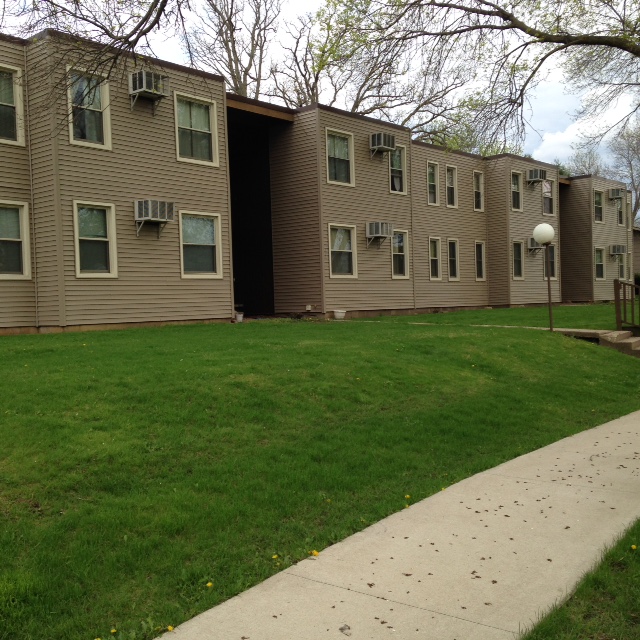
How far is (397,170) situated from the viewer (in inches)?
926

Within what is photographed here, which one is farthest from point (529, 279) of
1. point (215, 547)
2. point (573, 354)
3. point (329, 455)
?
point (215, 547)

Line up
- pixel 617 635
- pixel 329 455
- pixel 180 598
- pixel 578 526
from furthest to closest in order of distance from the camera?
1. pixel 329 455
2. pixel 578 526
3. pixel 180 598
4. pixel 617 635

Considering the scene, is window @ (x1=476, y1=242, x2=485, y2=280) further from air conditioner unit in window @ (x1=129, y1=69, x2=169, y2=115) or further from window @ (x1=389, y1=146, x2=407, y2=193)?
air conditioner unit in window @ (x1=129, y1=69, x2=169, y2=115)

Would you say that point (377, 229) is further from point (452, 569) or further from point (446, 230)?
point (452, 569)

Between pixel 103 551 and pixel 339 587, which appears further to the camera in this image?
pixel 103 551

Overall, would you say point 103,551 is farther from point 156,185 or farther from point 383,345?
point 156,185

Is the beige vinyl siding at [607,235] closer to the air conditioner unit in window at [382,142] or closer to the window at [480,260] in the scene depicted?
the window at [480,260]

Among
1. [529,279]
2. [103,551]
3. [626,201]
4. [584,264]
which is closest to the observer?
[103,551]

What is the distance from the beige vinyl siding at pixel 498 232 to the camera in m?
28.2

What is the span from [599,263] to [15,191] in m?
27.9

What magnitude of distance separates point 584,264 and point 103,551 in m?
33.0

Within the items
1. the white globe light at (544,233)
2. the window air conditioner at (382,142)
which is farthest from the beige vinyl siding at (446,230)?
the white globe light at (544,233)

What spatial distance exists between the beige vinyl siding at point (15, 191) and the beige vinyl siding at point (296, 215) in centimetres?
829

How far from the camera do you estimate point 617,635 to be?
335 cm
